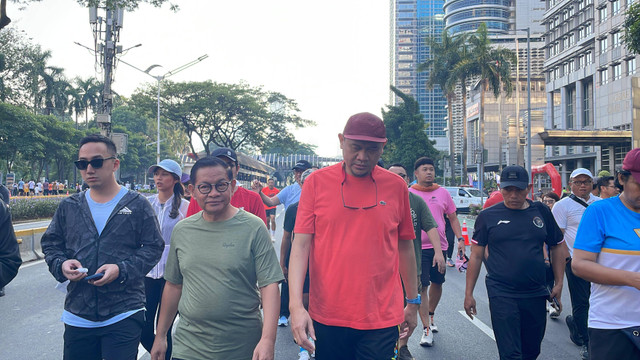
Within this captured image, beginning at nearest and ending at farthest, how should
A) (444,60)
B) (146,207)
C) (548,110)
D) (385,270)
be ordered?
1. (385,270)
2. (146,207)
3. (444,60)
4. (548,110)

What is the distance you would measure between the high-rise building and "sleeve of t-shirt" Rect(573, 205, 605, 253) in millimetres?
150867

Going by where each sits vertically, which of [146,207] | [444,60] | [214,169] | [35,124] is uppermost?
[444,60]

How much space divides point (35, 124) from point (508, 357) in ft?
142

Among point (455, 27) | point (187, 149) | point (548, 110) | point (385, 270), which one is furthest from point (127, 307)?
point (455, 27)

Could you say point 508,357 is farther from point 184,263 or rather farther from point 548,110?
point 548,110

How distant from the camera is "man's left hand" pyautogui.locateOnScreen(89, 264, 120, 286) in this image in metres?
Result: 2.95

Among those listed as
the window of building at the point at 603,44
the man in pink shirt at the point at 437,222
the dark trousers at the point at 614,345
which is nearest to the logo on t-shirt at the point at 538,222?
the dark trousers at the point at 614,345

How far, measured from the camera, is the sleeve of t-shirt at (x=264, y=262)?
2.85m

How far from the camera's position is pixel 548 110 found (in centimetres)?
5412

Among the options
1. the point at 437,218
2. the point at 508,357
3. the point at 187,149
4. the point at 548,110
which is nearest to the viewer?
the point at 508,357

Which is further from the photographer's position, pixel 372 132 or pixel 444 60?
pixel 444 60

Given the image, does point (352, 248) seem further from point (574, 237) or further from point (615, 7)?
point (615, 7)

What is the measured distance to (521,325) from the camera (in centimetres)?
405

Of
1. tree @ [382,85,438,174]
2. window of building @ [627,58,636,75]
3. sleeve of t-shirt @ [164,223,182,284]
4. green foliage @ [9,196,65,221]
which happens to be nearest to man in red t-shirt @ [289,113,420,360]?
sleeve of t-shirt @ [164,223,182,284]
